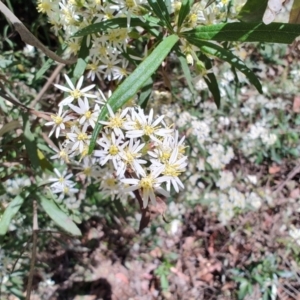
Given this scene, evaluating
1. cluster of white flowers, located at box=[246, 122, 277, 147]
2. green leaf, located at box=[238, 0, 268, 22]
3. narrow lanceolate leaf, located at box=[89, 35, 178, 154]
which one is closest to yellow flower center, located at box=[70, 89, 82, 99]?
narrow lanceolate leaf, located at box=[89, 35, 178, 154]

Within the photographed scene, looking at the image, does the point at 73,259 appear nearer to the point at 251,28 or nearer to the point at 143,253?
the point at 143,253

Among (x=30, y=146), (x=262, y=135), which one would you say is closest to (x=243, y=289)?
(x=262, y=135)

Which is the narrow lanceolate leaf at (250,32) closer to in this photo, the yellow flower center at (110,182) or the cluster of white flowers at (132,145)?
the cluster of white flowers at (132,145)

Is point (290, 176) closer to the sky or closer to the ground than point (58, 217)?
closer to the ground

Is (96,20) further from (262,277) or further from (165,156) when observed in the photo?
(262,277)

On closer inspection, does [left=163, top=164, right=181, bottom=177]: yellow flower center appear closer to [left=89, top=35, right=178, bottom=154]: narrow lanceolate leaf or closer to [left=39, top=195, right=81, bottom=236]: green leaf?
[left=89, top=35, right=178, bottom=154]: narrow lanceolate leaf

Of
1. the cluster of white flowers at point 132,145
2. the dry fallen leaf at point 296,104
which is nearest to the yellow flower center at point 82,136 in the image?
the cluster of white flowers at point 132,145

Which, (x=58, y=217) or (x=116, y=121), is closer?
(x=116, y=121)
